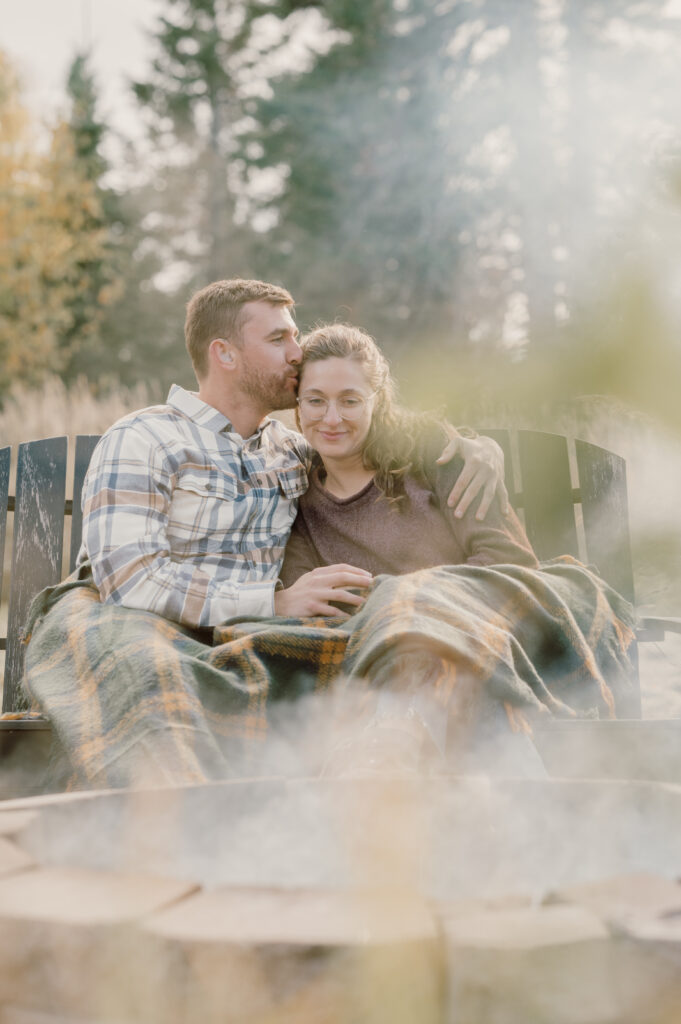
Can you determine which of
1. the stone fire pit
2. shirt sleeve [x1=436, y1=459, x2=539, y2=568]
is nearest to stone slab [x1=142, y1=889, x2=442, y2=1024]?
the stone fire pit

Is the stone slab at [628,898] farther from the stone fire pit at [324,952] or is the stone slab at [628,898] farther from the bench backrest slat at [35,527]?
the bench backrest slat at [35,527]

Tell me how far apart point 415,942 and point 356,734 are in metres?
0.80

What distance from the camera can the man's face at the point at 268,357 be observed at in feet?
7.38

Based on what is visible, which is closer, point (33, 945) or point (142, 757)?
point (33, 945)

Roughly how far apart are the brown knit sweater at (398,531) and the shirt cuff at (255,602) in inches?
12.3

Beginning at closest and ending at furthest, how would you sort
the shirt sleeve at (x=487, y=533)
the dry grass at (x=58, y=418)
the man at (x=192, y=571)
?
the man at (x=192, y=571)
the shirt sleeve at (x=487, y=533)
the dry grass at (x=58, y=418)

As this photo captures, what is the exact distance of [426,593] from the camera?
1486 millimetres

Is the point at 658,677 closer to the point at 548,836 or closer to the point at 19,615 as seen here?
the point at 19,615

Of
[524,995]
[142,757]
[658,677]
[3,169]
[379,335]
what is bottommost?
[658,677]

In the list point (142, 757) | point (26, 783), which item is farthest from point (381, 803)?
point (26, 783)

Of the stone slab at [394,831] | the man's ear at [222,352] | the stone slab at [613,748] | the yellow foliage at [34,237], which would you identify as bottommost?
the stone slab at [613,748]

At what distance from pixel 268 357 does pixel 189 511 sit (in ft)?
1.44


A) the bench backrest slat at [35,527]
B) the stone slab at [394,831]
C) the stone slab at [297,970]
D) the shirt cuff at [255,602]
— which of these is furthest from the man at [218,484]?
the stone slab at [297,970]

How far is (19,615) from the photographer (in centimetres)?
245
